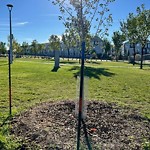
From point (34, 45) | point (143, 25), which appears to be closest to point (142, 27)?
point (143, 25)

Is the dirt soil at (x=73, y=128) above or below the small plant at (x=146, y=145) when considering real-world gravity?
above

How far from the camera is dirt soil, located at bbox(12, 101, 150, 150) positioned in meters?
4.36

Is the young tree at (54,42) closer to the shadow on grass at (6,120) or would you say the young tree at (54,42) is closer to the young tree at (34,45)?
the young tree at (34,45)

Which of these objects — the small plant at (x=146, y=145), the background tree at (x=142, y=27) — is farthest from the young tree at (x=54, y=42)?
the small plant at (x=146, y=145)

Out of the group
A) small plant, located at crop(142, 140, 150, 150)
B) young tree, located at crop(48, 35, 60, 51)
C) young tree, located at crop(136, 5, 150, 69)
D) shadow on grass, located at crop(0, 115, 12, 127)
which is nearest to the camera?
small plant, located at crop(142, 140, 150, 150)

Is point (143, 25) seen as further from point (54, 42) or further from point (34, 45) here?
point (34, 45)

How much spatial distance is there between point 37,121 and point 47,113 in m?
0.64

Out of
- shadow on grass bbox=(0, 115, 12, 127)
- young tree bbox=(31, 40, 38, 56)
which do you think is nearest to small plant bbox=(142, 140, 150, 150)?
shadow on grass bbox=(0, 115, 12, 127)

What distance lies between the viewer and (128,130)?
5059 millimetres

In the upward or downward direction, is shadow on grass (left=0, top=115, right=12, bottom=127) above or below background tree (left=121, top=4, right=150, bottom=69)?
below

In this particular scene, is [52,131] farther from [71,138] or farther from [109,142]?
[109,142]

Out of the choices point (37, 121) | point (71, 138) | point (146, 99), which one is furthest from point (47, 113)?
point (146, 99)

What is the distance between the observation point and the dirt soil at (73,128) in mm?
4363

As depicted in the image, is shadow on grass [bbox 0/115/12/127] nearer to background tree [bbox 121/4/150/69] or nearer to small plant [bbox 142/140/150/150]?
small plant [bbox 142/140/150/150]
